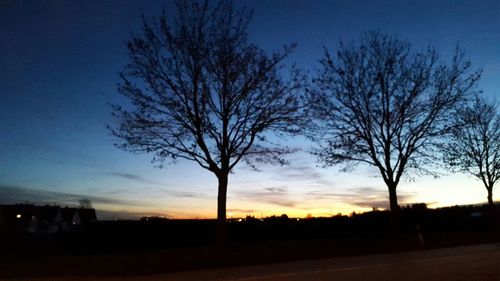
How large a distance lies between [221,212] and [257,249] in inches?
100

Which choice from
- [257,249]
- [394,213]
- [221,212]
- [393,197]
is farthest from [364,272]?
[393,197]

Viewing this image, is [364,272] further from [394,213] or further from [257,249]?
[394,213]

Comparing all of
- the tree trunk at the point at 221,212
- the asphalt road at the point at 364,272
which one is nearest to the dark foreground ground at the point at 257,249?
the asphalt road at the point at 364,272

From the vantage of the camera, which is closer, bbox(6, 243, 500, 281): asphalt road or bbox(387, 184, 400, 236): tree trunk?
bbox(6, 243, 500, 281): asphalt road

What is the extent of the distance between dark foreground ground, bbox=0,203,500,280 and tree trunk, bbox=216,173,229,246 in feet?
2.42

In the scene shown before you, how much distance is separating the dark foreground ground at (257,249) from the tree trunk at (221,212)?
74 cm

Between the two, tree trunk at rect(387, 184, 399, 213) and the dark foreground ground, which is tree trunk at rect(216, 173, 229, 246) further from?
tree trunk at rect(387, 184, 399, 213)

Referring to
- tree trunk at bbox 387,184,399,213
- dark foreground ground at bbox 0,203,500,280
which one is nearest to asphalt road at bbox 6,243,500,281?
dark foreground ground at bbox 0,203,500,280

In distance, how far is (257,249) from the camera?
72.4 feet

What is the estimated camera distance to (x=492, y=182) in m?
41.1

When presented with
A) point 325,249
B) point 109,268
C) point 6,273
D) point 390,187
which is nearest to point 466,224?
point 390,187

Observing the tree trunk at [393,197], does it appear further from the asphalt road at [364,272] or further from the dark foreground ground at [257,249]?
the asphalt road at [364,272]

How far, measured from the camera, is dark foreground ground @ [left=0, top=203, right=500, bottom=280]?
13992 millimetres

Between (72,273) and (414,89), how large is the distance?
69.1 ft
